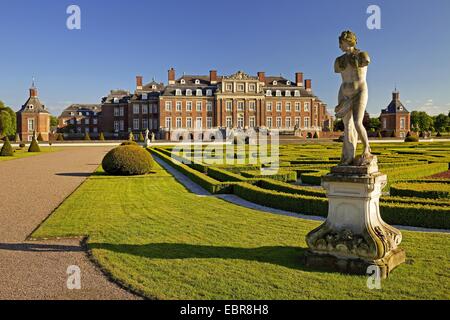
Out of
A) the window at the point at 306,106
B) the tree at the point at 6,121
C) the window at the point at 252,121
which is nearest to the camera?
the window at the point at 252,121

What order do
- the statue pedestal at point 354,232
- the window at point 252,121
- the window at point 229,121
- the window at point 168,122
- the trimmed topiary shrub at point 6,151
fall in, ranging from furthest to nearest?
the window at point 252,121 → the window at point 229,121 → the window at point 168,122 → the trimmed topiary shrub at point 6,151 → the statue pedestal at point 354,232

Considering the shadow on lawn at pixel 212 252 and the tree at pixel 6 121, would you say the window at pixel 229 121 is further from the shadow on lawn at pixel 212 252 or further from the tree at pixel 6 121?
the shadow on lawn at pixel 212 252

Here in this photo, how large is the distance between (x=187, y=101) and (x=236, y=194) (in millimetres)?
48383

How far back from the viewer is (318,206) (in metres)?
8.27

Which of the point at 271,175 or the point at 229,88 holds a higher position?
the point at 229,88

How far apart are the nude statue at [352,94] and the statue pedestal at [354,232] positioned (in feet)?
0.83

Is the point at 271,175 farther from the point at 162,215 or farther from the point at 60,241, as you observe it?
the point at 60,241

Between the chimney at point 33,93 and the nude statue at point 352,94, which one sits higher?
the chimney at point 33,93

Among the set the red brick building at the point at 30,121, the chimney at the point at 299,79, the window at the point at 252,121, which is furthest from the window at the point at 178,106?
the red brick building at the point at 30,121

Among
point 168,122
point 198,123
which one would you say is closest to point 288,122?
point 198,123

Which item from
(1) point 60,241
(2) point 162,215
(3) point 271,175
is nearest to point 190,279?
(1) point 60,241

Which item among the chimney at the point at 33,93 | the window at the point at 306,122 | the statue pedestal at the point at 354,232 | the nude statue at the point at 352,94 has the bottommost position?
the statue pedestal at the point at 354,232

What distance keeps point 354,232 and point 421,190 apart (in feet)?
15.4

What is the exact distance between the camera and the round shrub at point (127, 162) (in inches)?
597
